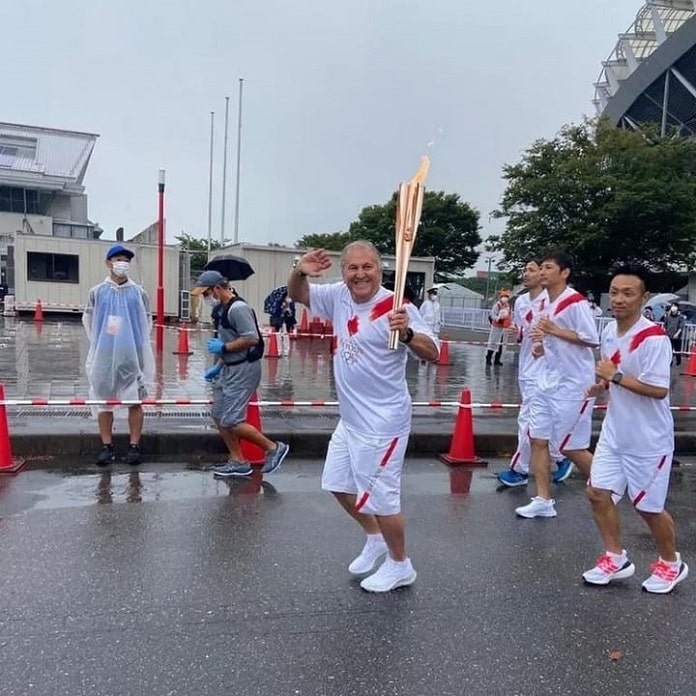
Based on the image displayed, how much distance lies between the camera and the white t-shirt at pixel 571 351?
5082 millimetres

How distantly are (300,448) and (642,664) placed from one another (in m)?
4.32

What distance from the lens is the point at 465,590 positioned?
3787mm

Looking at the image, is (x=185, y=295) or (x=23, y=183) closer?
(x=185, y=295)

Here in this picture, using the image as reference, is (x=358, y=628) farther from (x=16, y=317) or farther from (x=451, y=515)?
(x=16, y=317)

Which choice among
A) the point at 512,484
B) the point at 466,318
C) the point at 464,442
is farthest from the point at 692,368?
the point at 466,318

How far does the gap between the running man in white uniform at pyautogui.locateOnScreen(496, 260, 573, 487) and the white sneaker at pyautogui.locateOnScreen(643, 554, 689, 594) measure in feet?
4.94

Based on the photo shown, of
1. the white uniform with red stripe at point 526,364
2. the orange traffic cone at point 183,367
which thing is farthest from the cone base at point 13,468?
the orange traffic cone at point 183,367

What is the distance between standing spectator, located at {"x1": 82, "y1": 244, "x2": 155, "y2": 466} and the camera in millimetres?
6121

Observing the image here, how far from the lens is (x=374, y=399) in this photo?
11.7 ft

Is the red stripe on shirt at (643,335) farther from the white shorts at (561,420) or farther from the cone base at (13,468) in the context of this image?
the cone base at (13,468)

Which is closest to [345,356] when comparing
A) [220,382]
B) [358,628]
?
[358,628]

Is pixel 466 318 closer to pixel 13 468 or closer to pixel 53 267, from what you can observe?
pixel 53 267

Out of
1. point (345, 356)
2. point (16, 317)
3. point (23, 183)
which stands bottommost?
→ point (16, 317)

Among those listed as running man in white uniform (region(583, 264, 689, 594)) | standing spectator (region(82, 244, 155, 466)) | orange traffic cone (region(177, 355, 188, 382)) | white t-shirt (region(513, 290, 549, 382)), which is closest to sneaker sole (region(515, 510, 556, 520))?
white t-shirt (region(513, 290, 549, 382))
